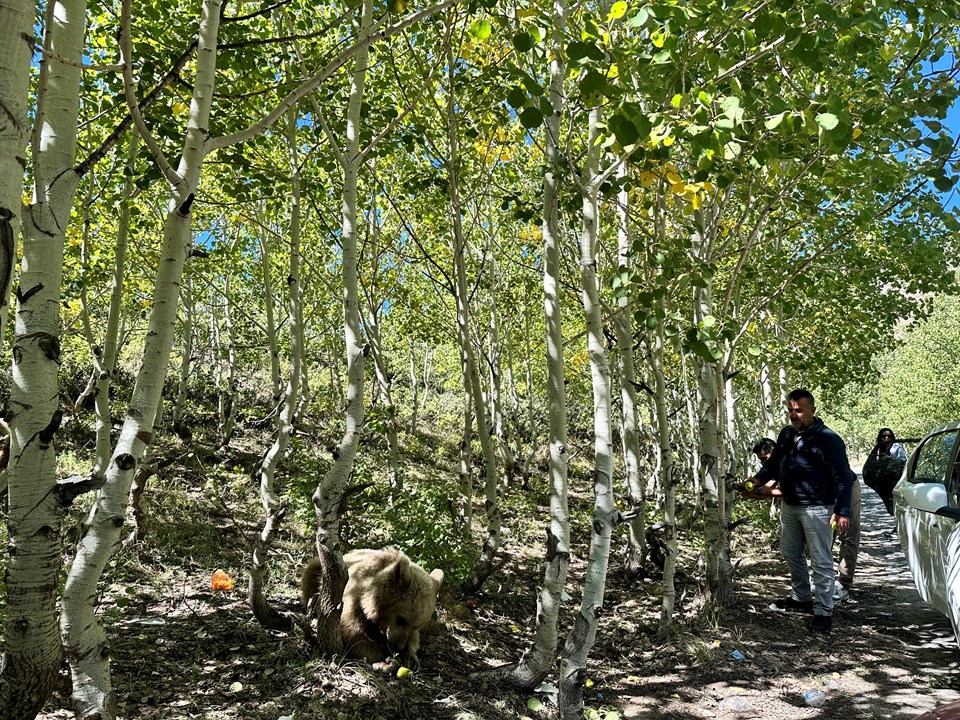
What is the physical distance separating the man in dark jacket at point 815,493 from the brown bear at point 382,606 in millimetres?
3942

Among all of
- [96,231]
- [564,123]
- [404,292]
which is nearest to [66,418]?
[96,231]

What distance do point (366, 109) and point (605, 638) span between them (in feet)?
19.9

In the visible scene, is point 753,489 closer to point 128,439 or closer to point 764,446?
point 764,446

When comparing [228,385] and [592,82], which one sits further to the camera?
[228,385]

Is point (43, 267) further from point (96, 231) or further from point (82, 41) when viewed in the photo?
point (96, 231)

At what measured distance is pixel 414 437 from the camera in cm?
2148

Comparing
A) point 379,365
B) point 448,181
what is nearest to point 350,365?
point 448,181

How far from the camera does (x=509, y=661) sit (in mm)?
5480

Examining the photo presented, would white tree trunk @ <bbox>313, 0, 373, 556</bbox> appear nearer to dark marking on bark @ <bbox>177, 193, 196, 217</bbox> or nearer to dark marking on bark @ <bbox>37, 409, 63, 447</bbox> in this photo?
dark marking on bark @ <bbox>177, 193, 196, 217</bbox>

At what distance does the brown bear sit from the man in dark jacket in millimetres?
3942

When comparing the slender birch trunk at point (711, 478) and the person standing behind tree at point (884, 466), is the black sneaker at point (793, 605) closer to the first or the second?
the slender birch trunk at point (711, 478)

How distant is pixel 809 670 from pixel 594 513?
110 inches

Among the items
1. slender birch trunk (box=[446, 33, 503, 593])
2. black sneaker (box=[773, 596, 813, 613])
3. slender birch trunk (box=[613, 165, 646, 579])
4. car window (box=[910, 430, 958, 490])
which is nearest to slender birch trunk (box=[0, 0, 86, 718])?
slender birch trunk (box=[446, 33, 503, 593])

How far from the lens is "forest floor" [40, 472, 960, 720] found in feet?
13.8
